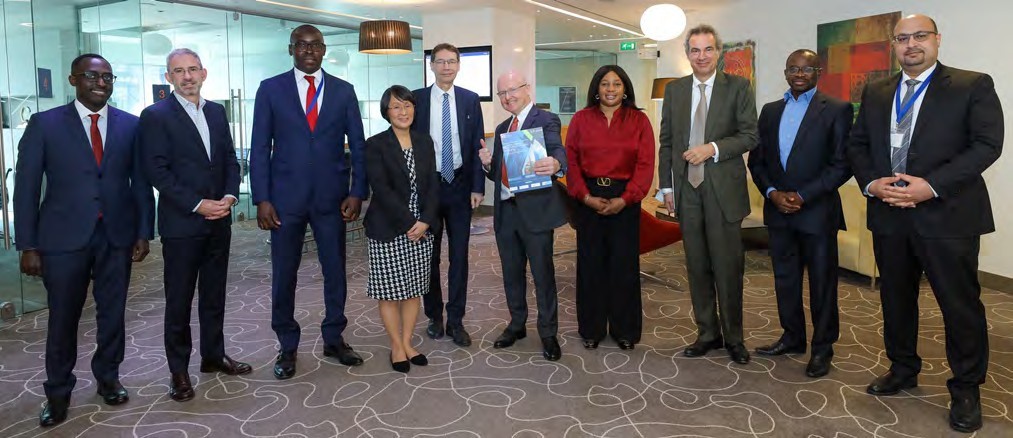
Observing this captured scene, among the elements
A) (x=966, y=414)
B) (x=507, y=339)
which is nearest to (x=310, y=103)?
(x=507, y=339)

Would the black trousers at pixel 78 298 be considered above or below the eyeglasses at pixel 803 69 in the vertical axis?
below

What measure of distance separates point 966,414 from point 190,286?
3.66 meters

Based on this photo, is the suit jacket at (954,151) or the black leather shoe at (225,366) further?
the black leather shoe at (225,366)

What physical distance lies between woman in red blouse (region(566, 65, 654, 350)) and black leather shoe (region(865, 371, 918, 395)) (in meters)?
1.29

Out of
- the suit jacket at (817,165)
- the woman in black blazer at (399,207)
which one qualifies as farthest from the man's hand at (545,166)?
the suit jacket at (817,165)

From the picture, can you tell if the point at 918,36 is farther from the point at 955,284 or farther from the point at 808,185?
the point at 955,284

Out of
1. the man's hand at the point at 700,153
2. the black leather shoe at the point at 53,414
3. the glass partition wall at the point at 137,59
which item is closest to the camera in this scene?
the black leather shoe at the point at 53,414

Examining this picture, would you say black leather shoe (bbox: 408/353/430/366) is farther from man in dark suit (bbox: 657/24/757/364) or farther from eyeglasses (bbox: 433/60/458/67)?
eyeglasses (bbox: 433/60/458/67)

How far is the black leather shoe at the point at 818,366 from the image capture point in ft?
12.8

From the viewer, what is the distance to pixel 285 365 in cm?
401

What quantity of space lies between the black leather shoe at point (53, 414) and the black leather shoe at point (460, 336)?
206cm

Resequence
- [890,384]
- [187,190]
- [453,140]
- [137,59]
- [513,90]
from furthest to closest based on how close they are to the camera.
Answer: [137,59] < [453,140] < [513,90] < [890,384] < [187,190]

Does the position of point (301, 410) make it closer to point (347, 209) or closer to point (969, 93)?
point (347, 209)

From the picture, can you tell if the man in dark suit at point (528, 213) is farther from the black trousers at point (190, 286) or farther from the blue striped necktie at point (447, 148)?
the black trousers at point (190, 286)
